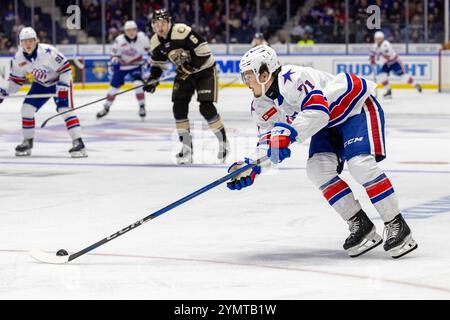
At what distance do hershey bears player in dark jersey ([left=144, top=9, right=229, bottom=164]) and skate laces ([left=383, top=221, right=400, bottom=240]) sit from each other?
5.27 m

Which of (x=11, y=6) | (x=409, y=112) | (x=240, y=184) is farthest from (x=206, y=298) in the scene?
(x=11, y=6)

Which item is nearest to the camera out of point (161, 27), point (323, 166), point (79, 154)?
point (323, 166)

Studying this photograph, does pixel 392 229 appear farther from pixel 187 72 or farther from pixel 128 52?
pixel 128 52

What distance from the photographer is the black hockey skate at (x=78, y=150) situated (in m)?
11.9

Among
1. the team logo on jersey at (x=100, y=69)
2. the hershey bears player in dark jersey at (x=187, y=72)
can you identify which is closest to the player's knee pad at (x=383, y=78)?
the team logo on jersey at (x=100, y=69)

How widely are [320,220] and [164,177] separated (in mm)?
2871

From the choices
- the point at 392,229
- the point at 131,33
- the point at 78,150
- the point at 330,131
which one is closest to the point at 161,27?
the point at 78,150

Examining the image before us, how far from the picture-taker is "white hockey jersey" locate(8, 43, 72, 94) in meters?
11.7

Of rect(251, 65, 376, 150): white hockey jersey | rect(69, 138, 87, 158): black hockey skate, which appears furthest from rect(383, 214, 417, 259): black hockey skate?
rect(69, 138, 87, 158): black hockey skate

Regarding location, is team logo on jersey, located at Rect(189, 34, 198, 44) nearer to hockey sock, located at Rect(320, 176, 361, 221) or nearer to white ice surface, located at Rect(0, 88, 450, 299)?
white ice surface, located at Rect(0, 88, 450, 299)

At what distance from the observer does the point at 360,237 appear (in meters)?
6.15

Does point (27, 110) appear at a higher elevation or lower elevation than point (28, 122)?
higher

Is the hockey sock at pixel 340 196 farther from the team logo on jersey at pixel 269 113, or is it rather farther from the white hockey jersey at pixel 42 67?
the white hockey jersey at pixel 42 67

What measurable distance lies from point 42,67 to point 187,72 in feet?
4.78
